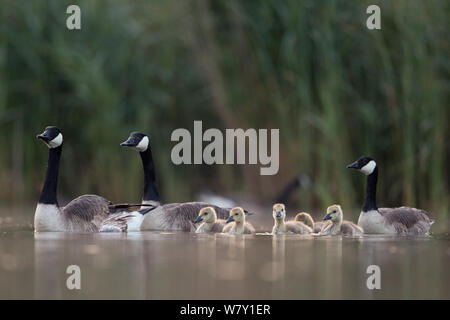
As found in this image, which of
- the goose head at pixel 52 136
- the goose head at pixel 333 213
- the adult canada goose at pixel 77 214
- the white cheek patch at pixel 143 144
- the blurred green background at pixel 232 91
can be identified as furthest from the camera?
the blurred green background at pixel 232 91

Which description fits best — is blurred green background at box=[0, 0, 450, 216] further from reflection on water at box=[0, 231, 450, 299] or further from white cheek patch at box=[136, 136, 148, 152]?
reflection on water at box=[0, 231, 450, 299]

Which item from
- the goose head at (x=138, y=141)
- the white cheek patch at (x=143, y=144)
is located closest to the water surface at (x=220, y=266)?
the goose head at (x=138, y=141)

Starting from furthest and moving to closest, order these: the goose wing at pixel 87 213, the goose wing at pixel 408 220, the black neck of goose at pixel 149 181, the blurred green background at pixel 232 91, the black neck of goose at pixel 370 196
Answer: the blurred green background at pixel 232 91, the black neck of goose at pixel 149 181, the goose wing at pixel 87 213, the black neck of goose at pixel 370 196, the goose wing at pixel 408 220

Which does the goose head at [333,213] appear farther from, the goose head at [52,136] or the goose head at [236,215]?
the goose head at [52,136]

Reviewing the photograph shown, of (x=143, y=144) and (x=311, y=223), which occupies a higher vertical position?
(x=143, y=144)

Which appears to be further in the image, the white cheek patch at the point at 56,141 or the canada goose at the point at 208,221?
the white cheek patch at the point at 56,141

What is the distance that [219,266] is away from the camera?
17.7 ft

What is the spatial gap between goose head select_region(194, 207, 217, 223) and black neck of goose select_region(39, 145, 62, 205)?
1.30 metres

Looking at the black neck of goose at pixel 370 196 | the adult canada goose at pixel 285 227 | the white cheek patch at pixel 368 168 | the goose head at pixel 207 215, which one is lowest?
the adult canada goose at pixel 285 227

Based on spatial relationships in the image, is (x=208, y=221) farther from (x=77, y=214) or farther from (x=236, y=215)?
(x=77, y=214)

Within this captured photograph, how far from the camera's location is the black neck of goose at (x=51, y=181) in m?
7.63

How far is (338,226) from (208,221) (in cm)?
114

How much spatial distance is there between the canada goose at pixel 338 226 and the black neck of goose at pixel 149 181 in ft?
6.21

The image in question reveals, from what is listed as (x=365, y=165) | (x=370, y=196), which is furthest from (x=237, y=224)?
(x=365, y=165)
